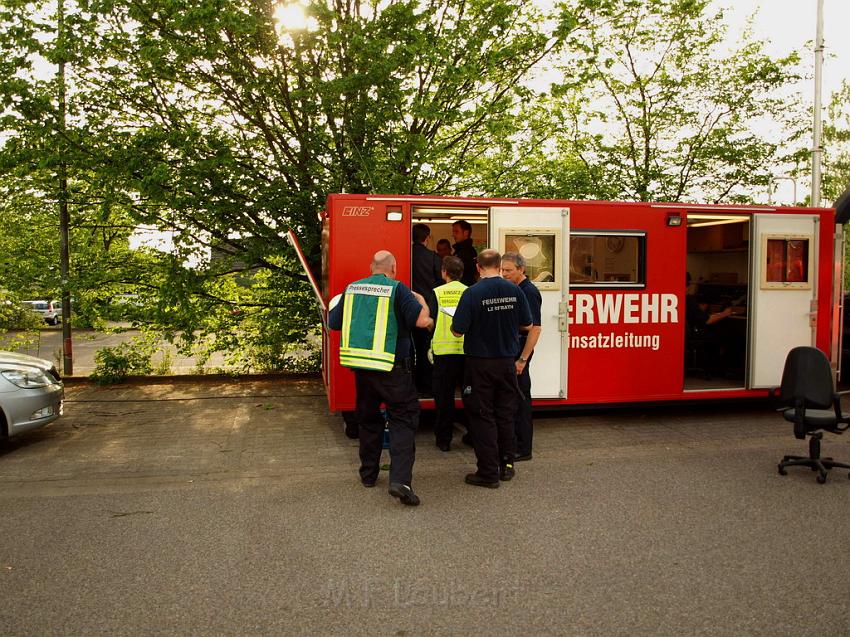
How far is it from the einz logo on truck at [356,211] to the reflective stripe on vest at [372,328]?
191 centimetres

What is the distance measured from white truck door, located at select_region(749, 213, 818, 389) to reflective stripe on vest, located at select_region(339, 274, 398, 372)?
5.06 metres

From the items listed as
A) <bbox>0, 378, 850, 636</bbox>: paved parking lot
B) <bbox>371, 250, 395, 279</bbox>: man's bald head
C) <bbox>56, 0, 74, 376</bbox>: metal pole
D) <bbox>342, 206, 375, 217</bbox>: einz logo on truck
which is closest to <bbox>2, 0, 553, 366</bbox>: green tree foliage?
<bbox>56, 0, 74, 376</bbox>: metal pole

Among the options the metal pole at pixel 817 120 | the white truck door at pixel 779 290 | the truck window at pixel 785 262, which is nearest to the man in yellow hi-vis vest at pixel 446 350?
the white truck door at pixel 779 290

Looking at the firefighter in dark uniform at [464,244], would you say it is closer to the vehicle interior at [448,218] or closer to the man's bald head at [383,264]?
the vehicle interior at [448,218]

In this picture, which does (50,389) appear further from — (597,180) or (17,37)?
(597,180)

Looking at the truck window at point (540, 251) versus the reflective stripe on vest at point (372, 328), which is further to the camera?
the truck window at point (540, 251)

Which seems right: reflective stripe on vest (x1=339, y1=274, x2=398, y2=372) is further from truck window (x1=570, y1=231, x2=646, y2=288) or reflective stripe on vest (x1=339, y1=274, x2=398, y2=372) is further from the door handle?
truck window (x1=570, y1=231, x2=646, y2=288)

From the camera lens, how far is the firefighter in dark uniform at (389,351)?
5.23m

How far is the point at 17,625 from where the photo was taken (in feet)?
11.0

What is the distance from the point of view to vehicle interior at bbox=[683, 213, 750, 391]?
29.6 feet

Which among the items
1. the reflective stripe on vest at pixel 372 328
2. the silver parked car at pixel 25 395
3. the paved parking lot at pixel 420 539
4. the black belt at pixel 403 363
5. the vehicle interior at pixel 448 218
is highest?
the vehicle interior at pixel 448 218

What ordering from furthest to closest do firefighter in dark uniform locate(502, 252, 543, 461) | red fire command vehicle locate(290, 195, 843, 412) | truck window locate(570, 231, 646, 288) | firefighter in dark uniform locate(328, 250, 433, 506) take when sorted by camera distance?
truck window locate(570, 231, 646, 288) < red fire command vehicle locate(290, 195, 843, 412) < firefighter in dark uniform locate(502, 252, 543, 461) < firefighter in dark uniform locate(328, 250, 433, 506)

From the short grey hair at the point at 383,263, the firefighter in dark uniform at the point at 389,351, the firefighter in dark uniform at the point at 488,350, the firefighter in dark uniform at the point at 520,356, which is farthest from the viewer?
the firefighter in dark uniform at the point at 520,356

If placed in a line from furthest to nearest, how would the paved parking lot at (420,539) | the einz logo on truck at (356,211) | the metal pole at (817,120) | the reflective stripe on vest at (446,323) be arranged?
the metal pole at (817,120) < the einz logo on truck at (356,211) < the reflective stripe on vest at (446,323) < the paved parking lot at (420,539)
